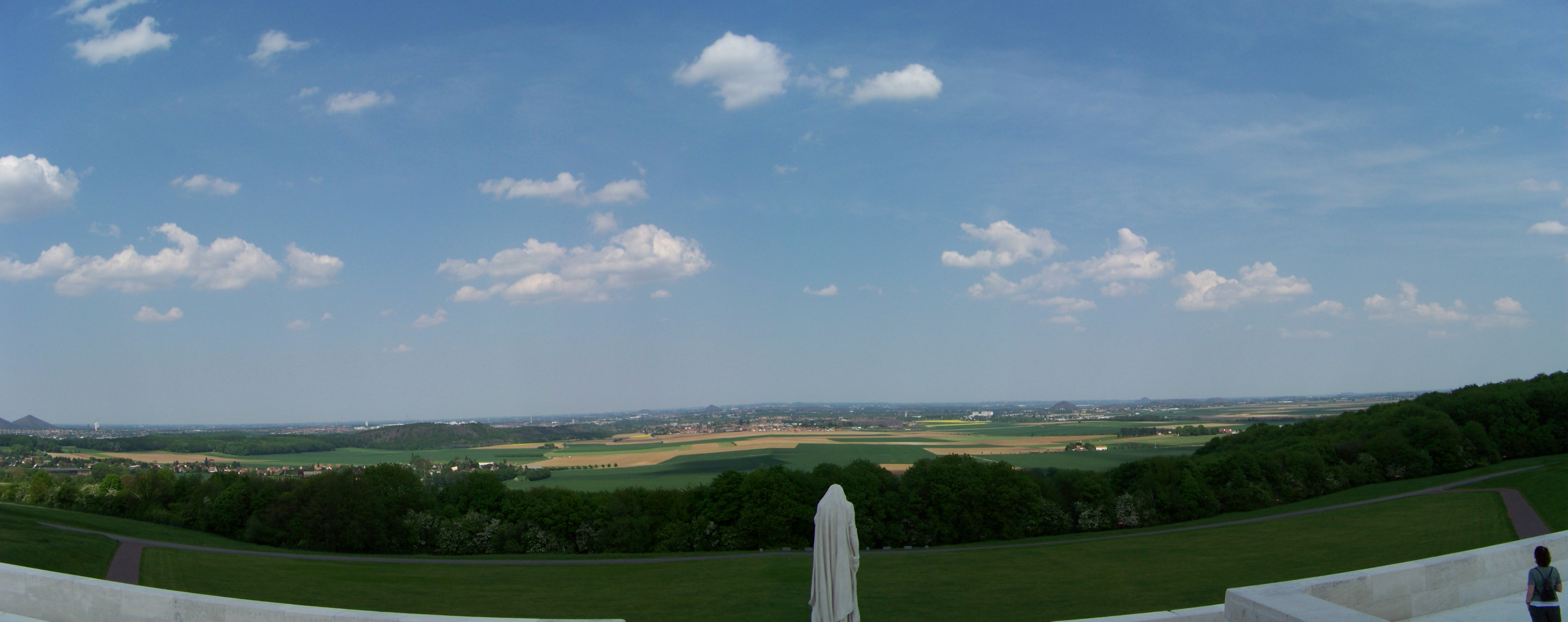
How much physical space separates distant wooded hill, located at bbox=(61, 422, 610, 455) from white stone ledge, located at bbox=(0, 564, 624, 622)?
143 metres

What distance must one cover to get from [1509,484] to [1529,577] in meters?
71.1

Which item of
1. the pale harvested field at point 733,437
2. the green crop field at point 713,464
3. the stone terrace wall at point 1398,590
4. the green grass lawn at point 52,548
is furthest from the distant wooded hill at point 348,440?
the stone terrace wall at point 1398,590

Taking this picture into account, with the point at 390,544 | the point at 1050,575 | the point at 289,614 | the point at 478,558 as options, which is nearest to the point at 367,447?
the point at 390,544

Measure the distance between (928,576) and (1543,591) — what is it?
3363cm

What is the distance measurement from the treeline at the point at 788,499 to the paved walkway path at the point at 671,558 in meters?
3.39

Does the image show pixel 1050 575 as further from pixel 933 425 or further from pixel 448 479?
pixel 933 425

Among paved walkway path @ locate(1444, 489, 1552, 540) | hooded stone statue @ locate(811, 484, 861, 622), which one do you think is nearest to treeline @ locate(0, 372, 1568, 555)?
paved walkway path @ locate(1444, 489, 1552, 540)

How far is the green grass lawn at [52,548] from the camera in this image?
47.4 m

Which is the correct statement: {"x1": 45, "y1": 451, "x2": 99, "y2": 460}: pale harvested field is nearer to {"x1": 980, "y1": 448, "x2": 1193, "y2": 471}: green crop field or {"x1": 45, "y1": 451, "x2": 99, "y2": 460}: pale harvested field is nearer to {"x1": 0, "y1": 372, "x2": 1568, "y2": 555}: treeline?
{"x1": 0, "y1": 372, "x2": 1568, "y2": 555}: treeline

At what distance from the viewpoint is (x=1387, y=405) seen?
305ft

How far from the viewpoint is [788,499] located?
189 ft

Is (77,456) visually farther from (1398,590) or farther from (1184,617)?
(1398,590)

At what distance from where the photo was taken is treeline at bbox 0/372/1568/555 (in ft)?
189

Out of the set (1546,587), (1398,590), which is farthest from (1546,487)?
(1546,587)
